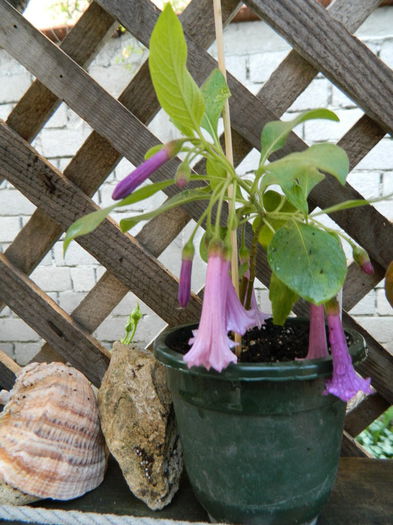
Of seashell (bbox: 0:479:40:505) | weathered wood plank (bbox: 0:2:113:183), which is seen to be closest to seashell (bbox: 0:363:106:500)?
seashell (bbox: 0:479:40:505)

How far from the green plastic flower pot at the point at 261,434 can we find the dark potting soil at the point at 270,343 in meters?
0.06

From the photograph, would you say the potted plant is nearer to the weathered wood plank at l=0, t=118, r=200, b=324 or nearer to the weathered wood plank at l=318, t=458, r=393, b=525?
the weathered wood plank at l=318, t=458, r=393, b=525

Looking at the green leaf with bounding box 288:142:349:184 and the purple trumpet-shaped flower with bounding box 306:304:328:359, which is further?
the purple trumpet-shaped flower with bounding box 306:304:328:359

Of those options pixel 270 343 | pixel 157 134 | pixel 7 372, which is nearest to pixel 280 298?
pixel 270 343

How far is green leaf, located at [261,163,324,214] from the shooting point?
0.44m

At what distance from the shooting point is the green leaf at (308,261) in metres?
0.47

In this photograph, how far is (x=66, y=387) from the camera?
74cm

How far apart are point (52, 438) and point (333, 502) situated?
1.35 feet

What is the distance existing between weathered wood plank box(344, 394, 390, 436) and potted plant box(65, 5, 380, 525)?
0.37 m

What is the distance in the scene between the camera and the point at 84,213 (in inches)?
34.4

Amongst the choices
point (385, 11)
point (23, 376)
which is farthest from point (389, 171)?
point (23, 376)

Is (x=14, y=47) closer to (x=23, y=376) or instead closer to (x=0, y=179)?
(x=0, y=179)

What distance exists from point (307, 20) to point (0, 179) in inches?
23.7

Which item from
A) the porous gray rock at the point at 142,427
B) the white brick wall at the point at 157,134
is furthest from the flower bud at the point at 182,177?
the white brick wall at the point at 157,134
